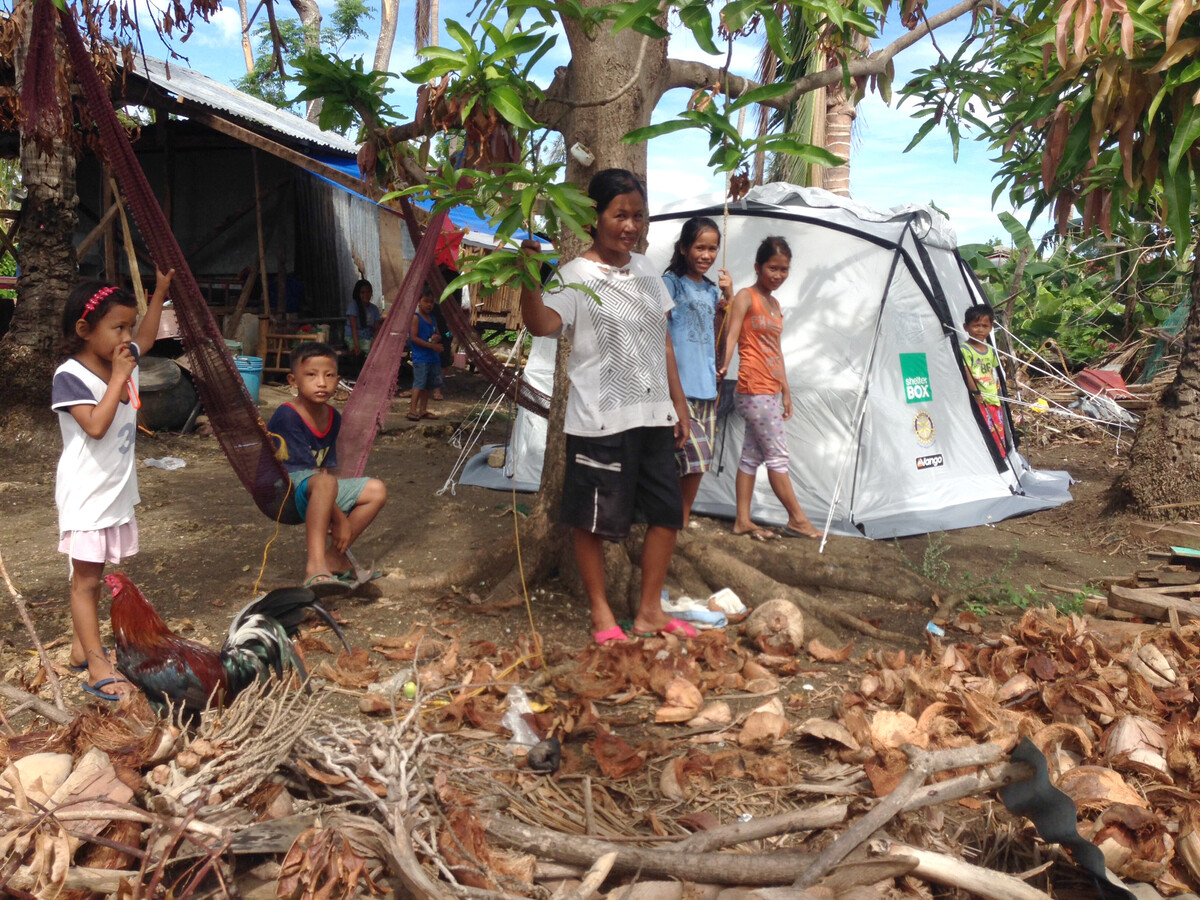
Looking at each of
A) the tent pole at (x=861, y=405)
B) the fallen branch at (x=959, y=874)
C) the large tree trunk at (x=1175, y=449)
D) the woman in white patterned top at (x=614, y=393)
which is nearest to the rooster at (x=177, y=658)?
the woman in white patterned top at (x=614, y=393)

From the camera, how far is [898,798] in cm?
174

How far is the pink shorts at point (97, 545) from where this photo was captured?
8.91ft

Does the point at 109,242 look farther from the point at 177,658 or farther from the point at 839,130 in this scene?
the point at 177,658

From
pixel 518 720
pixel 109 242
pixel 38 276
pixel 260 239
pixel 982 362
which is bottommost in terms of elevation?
pixel 518 720

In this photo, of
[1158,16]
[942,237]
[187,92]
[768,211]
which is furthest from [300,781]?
[187,92]

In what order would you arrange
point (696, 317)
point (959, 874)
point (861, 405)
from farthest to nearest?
1. point (861, 405)
2. point (696, 317)
3. point (959, 874)

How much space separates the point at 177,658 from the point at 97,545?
909 mm

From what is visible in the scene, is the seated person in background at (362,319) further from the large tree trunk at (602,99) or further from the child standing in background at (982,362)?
the large tree trunk at (602,99)

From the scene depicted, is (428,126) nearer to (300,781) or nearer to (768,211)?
(300,781)

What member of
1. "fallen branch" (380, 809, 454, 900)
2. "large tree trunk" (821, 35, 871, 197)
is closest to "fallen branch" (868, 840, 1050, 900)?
"fallen branch" (380, 809, 454, 900)

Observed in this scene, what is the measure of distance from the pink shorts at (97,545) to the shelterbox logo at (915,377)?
13.4 ft

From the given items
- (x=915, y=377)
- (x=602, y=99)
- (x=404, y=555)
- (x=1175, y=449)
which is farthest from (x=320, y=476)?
(x=1175, y=449)

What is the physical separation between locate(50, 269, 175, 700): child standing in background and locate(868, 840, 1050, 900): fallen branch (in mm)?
2115

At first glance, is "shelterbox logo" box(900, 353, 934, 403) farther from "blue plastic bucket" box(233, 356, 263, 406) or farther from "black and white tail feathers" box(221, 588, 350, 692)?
"blue plastic bucket" box(233, 356, 263, 406)
